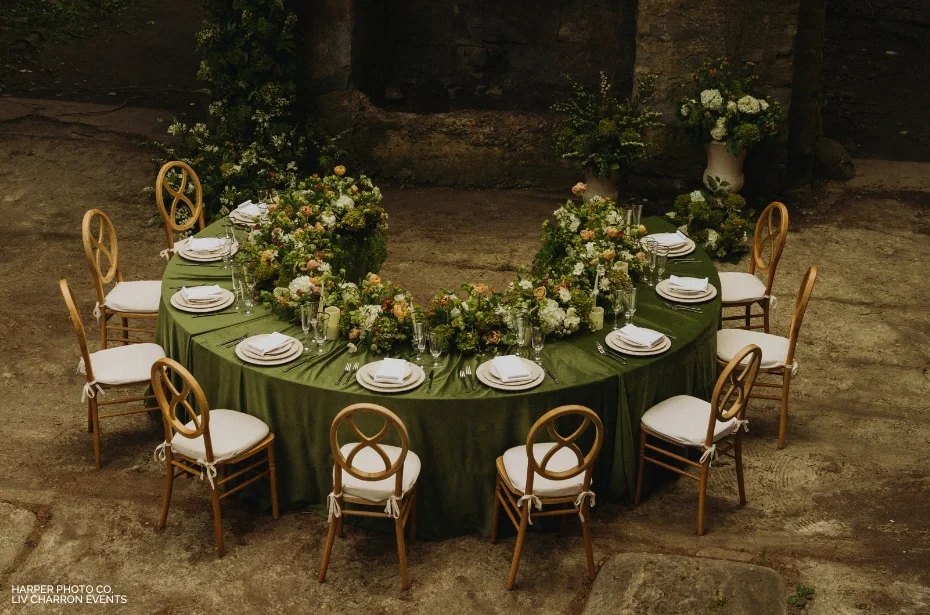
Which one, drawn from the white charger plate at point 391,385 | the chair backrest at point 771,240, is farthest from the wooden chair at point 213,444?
the chair backrest at point 771,240

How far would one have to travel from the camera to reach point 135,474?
17.9ft

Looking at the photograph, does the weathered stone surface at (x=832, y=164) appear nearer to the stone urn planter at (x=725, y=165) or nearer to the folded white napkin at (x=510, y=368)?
the stone urn planter at (x=725, y=165)

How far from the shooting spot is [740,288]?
6305mm

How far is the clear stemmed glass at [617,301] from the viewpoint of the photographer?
5250mm

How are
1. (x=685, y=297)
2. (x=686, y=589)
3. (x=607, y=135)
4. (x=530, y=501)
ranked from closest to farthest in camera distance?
(x=686, y=589) < (x=530, y=501) < (x=685, y=297) < (x=607, y=135)

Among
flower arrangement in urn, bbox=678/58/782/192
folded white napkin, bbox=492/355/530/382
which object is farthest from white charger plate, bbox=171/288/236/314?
flower arrangement in urn, bbox=678/58/782/192

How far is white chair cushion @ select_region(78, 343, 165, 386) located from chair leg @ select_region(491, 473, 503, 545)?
1.81m

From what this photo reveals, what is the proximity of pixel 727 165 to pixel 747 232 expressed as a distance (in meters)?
0.55

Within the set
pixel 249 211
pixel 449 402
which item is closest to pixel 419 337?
pixel 449 402

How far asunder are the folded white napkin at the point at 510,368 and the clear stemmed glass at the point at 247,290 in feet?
4.48

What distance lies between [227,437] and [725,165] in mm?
4809

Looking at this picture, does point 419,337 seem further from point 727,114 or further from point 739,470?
point 727,114

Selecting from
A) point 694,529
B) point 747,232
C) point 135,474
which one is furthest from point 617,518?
point 747,232

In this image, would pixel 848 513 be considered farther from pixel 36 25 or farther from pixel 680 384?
pixel 36 25
